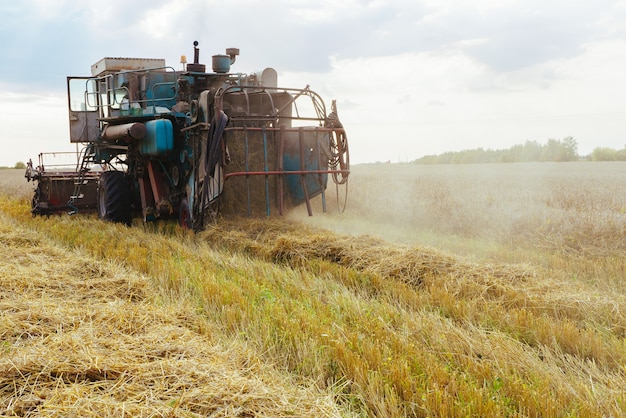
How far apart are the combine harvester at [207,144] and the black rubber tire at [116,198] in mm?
16

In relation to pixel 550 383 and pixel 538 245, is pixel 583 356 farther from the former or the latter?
pixel 538 245

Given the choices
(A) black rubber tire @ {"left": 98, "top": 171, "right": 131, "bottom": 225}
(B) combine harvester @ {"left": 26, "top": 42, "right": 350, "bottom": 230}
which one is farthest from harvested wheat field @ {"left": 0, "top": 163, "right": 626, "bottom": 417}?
(A) black rubber tire @ {"left": 98, "top": 171, "right": 131, "bottom": 225}

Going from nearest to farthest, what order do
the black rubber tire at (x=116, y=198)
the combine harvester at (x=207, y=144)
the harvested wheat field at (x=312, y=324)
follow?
1. the harvested wheat field at (x=312, y=324)
2. the combine harvester at (x=207, y=144)
3. the black rubber tire at (x=116, y=198)

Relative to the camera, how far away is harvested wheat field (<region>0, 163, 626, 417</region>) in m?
2.75

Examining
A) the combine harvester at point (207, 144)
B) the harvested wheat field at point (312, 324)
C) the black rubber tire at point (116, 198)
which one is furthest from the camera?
the black rubber tire at point (116, 198)

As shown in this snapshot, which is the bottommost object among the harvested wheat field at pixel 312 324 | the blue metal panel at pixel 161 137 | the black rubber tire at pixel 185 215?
the harvested wheat field at pixel 312 324

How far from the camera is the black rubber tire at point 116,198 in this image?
31.8 ft

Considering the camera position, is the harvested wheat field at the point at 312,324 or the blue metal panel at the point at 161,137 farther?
the blue metal panel at the point at 161,137

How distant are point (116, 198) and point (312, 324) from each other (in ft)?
22.4

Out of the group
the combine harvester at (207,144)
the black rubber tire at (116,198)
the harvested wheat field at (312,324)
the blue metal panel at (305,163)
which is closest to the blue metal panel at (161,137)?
the combine harvester at (207,144)

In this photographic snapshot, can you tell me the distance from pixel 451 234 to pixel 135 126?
4844 millimetres

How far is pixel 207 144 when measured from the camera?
25.4 feet

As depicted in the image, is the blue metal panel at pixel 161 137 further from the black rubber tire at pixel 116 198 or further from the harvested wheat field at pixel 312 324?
the harvested wheat field at pixel 312 324

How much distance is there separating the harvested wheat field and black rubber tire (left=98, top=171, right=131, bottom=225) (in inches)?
83.6
